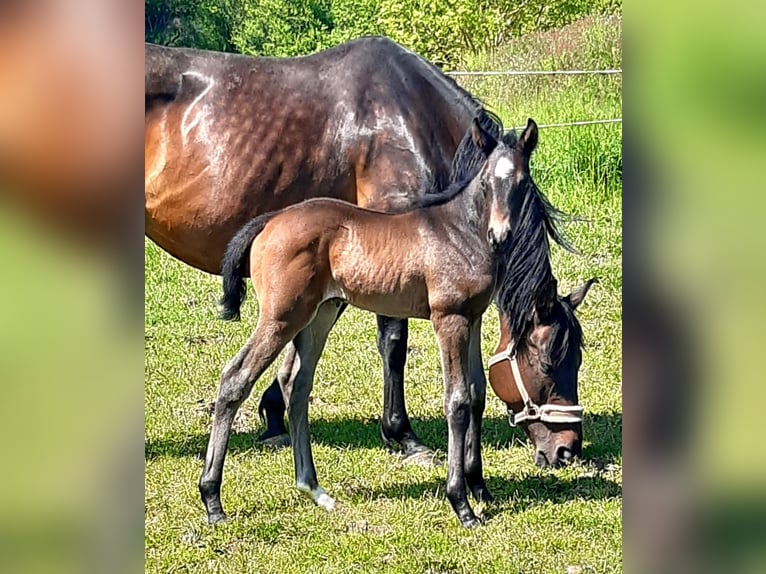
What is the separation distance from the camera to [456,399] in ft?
11.8

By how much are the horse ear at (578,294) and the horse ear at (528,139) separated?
23.2 inches

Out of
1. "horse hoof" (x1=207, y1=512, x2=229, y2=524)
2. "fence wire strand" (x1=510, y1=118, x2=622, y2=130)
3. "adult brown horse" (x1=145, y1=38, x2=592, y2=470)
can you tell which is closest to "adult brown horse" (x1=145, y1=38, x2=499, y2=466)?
"adult brown horse" (x1=145, y1=38, x2=592, y2=470)

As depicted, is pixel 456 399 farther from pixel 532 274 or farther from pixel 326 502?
pixel 326 502

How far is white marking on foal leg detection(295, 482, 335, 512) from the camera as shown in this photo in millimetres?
3762

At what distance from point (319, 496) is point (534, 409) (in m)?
0.90

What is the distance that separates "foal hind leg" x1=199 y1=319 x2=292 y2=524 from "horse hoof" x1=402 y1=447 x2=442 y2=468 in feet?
2.58

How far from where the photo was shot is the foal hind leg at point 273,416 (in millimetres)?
4051

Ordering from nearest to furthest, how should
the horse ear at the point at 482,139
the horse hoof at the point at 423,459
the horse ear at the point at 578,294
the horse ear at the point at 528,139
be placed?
the horse ear at the point at 528,139
the horse ear at the point at 482,139
the horse ear at the point at 578,294
the horse hoof at the point at 423,459

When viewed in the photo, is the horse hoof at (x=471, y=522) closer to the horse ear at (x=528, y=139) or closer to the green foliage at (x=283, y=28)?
the horse ear at (x=528, y=139)

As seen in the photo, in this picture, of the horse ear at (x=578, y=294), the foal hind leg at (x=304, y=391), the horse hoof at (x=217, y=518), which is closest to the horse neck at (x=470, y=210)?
the horse ear at (x=578, y=294)

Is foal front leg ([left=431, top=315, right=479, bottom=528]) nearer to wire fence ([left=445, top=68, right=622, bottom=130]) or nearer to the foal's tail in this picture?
the foal's tail
